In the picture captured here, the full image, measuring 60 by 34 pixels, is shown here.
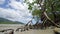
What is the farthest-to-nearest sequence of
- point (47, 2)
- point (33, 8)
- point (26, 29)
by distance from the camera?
point (33, 8)
point (47, 2)
point (26, 29)

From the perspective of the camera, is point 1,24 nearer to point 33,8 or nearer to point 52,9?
point 33,8

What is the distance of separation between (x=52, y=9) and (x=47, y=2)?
0.31 metres

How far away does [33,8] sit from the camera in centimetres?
650

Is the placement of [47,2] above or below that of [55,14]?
above

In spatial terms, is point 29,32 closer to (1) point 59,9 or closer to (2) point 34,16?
(2) point 34,16

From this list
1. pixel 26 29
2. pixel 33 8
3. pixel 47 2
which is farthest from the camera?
pixel 33 8

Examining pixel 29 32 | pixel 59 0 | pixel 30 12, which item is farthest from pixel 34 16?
pixel 59 0

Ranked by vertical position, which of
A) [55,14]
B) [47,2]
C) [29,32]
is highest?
[47,2]

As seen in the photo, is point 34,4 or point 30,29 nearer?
point 30,29

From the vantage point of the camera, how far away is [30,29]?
5.92m

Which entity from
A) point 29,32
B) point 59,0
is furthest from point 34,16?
point 59,0

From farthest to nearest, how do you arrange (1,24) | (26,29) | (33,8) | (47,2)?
1. (1,24)
2. (33,8)
3. (47,2)
4. (26,29)

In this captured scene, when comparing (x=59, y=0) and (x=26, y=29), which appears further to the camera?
(x=59, y=0)

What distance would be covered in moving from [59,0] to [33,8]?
1021 millimetres
